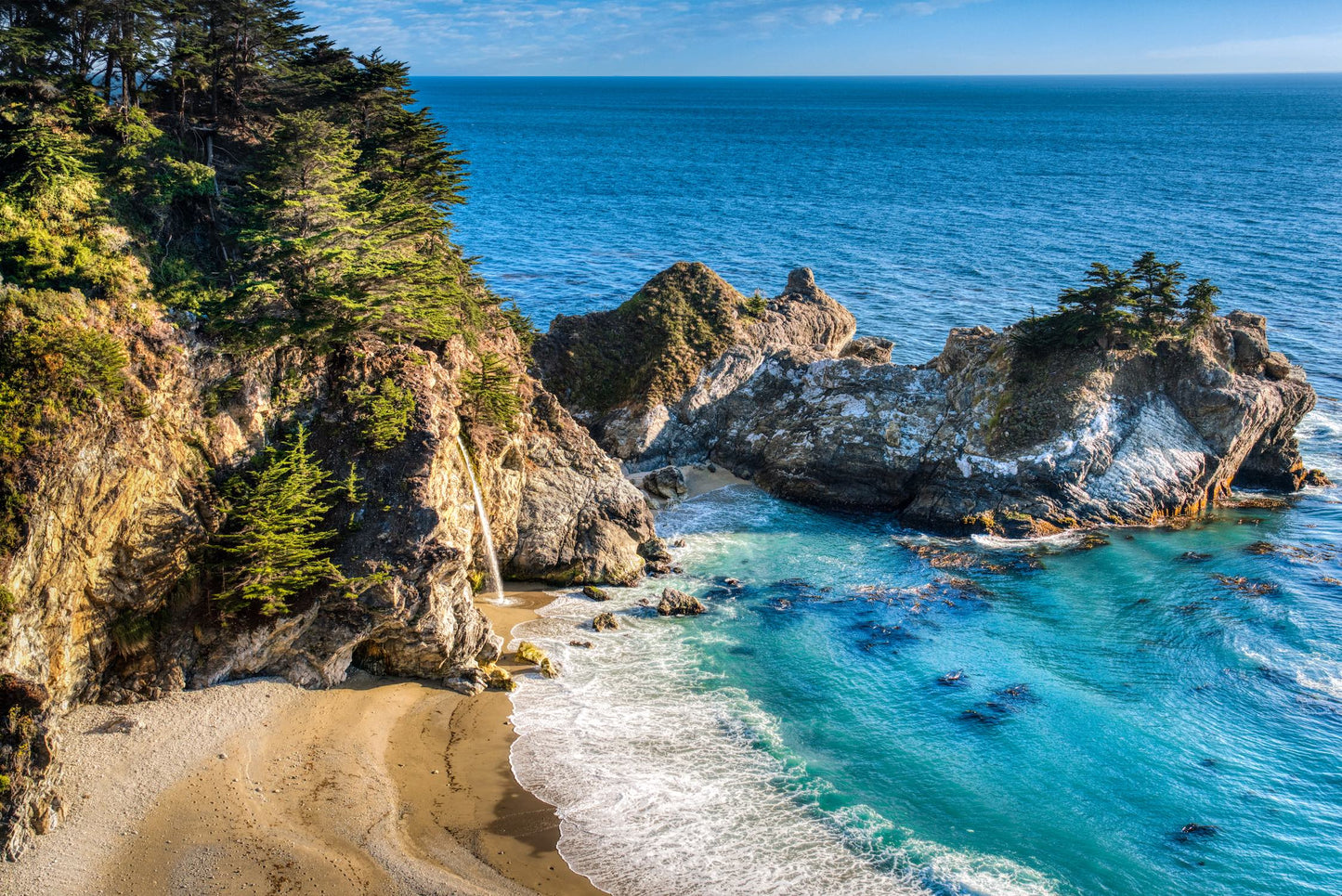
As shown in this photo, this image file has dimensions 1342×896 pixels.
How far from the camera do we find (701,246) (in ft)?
256

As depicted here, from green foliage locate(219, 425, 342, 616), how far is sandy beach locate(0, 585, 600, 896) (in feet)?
7.71

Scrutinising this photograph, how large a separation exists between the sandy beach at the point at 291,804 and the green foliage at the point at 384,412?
6.35 m

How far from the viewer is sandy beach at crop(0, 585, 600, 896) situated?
15.9 m

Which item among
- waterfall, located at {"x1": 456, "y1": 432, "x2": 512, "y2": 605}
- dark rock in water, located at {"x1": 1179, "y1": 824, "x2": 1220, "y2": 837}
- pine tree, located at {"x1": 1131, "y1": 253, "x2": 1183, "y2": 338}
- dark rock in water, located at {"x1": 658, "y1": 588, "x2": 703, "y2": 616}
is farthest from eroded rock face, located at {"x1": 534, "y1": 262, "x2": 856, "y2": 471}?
dark rock in water, located at {"x1": 1179, "y1": 824, "x2": 1220, "y2": 837}

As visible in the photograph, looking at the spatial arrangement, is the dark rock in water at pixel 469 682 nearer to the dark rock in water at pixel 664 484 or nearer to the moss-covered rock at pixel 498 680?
the moss-covered rock at pixel 498 680

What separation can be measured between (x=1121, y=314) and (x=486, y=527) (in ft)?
84.8

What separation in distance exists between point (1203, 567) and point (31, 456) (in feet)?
111

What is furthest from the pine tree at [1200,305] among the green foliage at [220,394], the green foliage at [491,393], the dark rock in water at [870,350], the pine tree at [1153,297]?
the green foliage at [220,394]

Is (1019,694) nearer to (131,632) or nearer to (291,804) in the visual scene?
(291,804)

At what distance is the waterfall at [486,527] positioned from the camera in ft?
83.6

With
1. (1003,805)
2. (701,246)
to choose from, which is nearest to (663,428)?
(1003,805)

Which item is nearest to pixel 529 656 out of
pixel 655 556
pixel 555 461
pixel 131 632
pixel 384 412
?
pixel 655 556

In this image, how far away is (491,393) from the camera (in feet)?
88.8

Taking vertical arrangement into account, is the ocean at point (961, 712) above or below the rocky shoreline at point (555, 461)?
below
